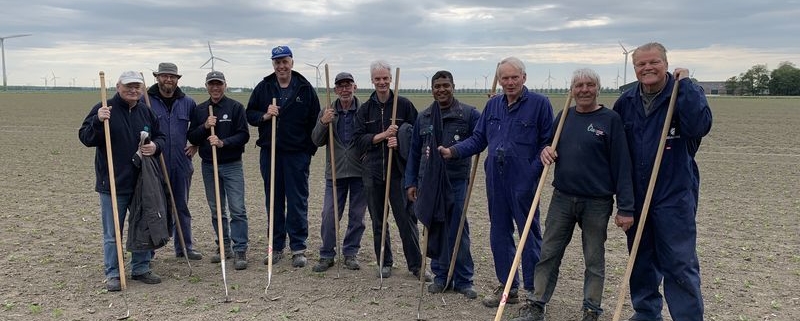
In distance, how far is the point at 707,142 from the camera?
22828 millimetres

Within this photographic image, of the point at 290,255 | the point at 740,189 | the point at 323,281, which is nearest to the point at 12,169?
the point at 290,255

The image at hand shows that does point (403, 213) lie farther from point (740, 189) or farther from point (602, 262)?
point (740, 189)

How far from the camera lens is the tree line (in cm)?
11481

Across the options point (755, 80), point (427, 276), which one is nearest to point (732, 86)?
point (755, 80)

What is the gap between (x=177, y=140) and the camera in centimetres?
769

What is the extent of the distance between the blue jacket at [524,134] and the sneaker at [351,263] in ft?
8.31

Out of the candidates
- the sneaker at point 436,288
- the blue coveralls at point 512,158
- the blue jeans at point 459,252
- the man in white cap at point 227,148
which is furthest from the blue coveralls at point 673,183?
the man in white cap at point 227,148

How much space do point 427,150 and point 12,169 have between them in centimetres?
1311

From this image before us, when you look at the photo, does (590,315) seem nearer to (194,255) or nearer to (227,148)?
(227,148)

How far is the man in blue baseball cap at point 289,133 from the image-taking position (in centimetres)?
756

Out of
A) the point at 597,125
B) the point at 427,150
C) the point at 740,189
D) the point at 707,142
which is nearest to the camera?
the point at 597,125

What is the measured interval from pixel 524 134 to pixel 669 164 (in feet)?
4.21

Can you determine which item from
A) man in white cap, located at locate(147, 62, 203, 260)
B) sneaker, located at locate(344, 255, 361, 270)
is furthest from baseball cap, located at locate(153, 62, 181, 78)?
sneaker, located at locate(344, 255, 361, 270)

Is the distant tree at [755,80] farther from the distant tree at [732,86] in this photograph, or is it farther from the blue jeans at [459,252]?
the blue jeans at [459,252]
